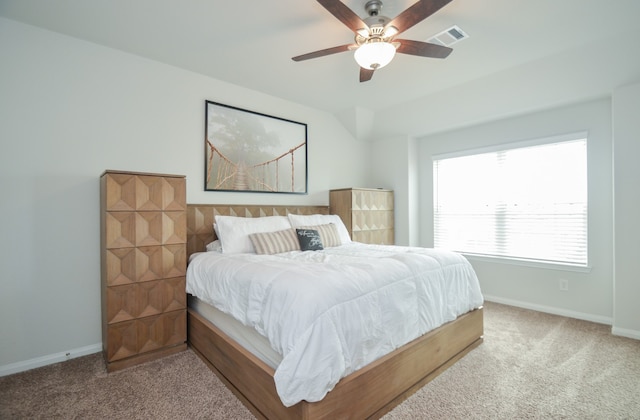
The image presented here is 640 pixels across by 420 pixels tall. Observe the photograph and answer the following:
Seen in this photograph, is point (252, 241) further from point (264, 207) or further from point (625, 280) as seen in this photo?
point (625, 280)

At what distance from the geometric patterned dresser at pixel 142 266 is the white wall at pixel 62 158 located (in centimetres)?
33

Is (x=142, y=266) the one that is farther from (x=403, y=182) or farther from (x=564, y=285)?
(x=564, y=285)

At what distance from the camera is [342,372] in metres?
1.44

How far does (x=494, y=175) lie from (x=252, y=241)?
3.24 m

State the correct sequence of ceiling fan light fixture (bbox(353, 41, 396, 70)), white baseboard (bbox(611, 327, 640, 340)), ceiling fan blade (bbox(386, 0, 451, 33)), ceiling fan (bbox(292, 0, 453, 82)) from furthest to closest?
white baseboard (bbox(611, 327, 640, 340))
ceiling fan light fixture (bbox(353, 41, 396, 70))
ceiling fan (bbox(292, 0, 453, 82))
ceiling fan blade (bbox(386, 0, 451, 33))

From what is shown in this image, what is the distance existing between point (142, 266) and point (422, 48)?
2.70 metres

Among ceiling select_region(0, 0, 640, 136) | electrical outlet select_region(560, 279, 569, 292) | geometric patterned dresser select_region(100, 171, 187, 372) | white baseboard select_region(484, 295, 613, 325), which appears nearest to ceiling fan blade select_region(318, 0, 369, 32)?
ceiling select_region(0, 0, 640, 136)

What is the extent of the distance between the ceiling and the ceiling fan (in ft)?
0.66

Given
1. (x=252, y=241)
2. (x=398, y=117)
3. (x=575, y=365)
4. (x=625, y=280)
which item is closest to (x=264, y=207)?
(x=252, y=241)

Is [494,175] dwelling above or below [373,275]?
above

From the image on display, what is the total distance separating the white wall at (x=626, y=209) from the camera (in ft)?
8.95

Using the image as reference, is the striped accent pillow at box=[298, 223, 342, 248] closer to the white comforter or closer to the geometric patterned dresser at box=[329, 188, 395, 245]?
the geometric patterned dresser at box=[329, 188, 395, 245]

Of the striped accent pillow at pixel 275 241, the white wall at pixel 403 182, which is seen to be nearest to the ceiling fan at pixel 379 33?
the striped accent pillow at pixel 275 241

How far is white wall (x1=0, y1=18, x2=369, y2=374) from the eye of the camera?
7.38 feet
